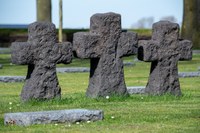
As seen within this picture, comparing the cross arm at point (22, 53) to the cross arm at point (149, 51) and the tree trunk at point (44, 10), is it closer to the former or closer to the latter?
the cross arm at point (149, 51)

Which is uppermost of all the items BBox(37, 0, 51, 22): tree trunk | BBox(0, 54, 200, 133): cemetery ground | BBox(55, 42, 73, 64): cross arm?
BBox(55, 42, 73, 64): cross arm

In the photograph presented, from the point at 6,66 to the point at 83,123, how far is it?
17.6m

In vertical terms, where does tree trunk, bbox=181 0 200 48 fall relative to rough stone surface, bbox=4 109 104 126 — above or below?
below

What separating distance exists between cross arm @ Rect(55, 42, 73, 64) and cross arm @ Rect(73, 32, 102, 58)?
0.16 m

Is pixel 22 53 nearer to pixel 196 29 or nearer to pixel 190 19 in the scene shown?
pixel 190 19

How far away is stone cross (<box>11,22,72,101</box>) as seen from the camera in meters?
16.3

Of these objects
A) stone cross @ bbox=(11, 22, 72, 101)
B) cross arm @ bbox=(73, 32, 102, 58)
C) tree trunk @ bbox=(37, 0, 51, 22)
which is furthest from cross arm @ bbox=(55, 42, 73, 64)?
tree trunk @ bbox=(37, 0, 51, 22)

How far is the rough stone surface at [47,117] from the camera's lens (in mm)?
13148

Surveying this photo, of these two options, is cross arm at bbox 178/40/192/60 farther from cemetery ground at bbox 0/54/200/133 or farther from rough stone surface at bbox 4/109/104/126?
rough stone surface at bbox 4/109/104/126

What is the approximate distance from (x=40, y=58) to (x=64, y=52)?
505 mm

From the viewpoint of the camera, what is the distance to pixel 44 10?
128 ft

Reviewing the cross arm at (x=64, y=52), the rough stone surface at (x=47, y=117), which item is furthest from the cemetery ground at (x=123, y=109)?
Answer: the cross arm at (x=64, y=52)

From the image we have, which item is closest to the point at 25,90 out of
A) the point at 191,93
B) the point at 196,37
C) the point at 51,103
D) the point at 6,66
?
the point at 51,103

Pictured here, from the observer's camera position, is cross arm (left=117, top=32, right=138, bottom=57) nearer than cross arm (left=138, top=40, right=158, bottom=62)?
Yes
